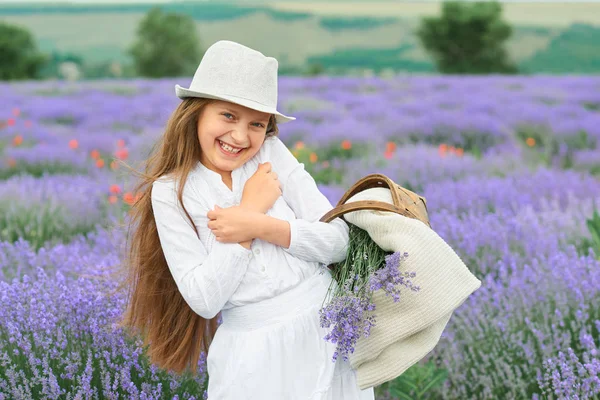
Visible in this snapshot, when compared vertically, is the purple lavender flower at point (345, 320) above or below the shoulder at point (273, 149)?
below

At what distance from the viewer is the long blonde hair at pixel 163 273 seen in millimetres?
2043

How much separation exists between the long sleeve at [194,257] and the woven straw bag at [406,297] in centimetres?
31

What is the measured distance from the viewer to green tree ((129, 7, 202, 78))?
31.5m

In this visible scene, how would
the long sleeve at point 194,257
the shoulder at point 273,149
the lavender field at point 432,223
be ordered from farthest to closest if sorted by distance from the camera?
the lavender field at point 432,223, the shoulder at point 273,149, the long sleeve at point 194,257

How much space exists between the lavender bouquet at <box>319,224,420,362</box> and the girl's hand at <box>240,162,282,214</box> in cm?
26

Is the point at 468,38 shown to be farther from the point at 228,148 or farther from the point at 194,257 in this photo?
the point at 194,257

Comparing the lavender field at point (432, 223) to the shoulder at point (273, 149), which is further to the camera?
the lavender field at point (432, 223)

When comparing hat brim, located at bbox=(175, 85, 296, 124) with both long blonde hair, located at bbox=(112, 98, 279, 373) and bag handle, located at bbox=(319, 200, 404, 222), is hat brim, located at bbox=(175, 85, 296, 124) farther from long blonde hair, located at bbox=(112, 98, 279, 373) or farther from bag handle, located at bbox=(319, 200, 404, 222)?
bag handle, located at bbox=(319, 200, 404, 222)

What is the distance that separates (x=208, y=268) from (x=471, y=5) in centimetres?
3024

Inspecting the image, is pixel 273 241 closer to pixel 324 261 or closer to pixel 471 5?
pixel 324 261

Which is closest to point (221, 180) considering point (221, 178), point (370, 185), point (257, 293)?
point (221, 178)

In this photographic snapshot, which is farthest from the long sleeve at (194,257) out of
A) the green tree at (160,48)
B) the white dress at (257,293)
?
the green tree at (160,48)

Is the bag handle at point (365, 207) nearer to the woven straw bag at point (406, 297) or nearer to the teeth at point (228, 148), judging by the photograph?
the woven straw bag at point (406, 297)

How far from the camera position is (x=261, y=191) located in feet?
6.62
